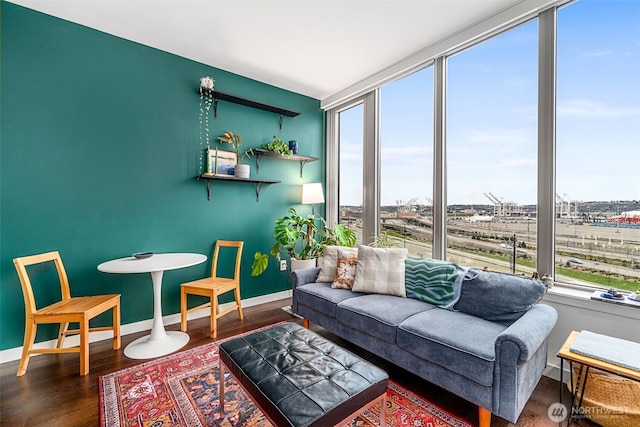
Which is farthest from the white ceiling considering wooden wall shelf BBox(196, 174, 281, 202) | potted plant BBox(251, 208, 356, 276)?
potted plant BBox(251, 208, 356, 276)

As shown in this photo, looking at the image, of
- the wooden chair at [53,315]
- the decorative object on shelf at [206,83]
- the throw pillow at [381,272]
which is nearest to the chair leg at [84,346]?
the wooden chair at [53,315]

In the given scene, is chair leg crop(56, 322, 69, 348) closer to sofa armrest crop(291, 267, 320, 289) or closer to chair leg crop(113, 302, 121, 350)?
chair leg crop(113, 302, 121, 350)

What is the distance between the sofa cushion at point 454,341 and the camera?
150cm

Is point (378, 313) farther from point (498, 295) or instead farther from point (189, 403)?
point (189, 403)

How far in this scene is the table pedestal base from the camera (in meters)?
2.31

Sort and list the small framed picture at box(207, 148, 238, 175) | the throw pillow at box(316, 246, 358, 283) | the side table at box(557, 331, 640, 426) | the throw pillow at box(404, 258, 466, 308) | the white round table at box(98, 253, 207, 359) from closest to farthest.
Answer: the side table at box(557, 331, 640, 426) → the throw pillow at box(404, 258, 466, 308) → the white round table at box(98, 253, 207, 359) → the throw pillow at box(316, 246, 358, 283) → the small framed picture at box(207, 148, 238, 175)

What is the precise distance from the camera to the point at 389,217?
11.3 ft

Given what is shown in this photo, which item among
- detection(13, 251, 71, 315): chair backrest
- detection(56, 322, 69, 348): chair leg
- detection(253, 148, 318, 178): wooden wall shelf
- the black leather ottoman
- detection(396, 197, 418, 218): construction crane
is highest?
detection(253, 148, 318, 178): wooden wall shelf

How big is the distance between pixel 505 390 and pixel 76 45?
4038 millimetres

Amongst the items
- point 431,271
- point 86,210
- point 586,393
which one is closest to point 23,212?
point 86,210

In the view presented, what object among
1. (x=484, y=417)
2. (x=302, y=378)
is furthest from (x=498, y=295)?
(x=302, y=378)

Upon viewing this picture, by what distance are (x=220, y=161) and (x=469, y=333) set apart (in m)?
2.86

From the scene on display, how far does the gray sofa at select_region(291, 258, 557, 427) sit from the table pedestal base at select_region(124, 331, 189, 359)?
1.25 m

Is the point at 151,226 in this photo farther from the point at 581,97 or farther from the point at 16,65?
the point at 581,97
